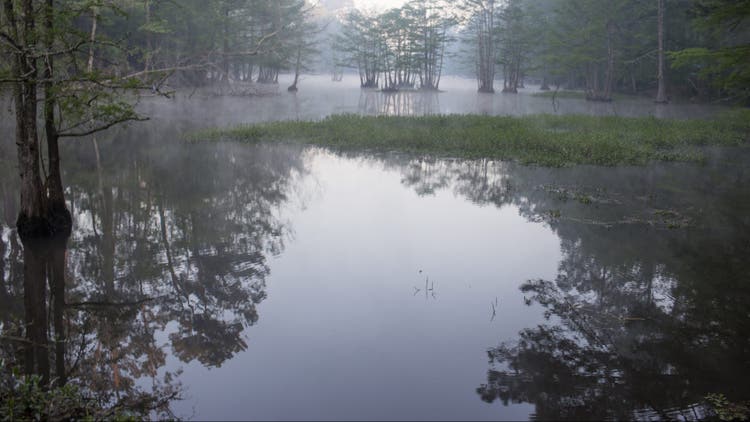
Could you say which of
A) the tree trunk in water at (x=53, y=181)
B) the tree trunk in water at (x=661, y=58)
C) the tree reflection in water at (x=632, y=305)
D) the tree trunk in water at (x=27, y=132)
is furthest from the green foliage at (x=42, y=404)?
the tree trunk in water at (x=661, y=58)

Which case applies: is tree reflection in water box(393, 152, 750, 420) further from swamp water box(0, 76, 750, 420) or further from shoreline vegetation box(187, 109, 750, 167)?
shoreline vegetation box(187, 109, 750, 167)

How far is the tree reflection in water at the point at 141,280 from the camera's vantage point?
6.82m

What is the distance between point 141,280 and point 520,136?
17.3m

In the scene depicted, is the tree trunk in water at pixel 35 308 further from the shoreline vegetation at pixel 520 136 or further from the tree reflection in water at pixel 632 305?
the shoreline vegetation at pixel 520 136

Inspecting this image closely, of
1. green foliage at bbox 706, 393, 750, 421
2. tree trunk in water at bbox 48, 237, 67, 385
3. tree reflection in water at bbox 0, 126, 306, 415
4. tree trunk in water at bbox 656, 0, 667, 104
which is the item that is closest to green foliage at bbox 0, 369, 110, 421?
tree reflection in water at bbox 0, 126, 306, 415

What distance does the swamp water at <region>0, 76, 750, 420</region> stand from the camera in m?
6.32

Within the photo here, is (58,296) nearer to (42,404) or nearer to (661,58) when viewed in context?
(42,404)

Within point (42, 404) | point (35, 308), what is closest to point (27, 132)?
point (35, 308)

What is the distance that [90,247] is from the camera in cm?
1109

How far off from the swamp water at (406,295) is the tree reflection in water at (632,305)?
0.03 m

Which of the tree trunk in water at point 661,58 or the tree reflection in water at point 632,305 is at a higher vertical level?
the tree trunk in water at point 661,58

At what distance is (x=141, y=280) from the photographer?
31.5ft

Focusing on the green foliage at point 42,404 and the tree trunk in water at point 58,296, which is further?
the tree trunk in water at point 58,296

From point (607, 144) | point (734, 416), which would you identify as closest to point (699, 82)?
point (607, 144)
